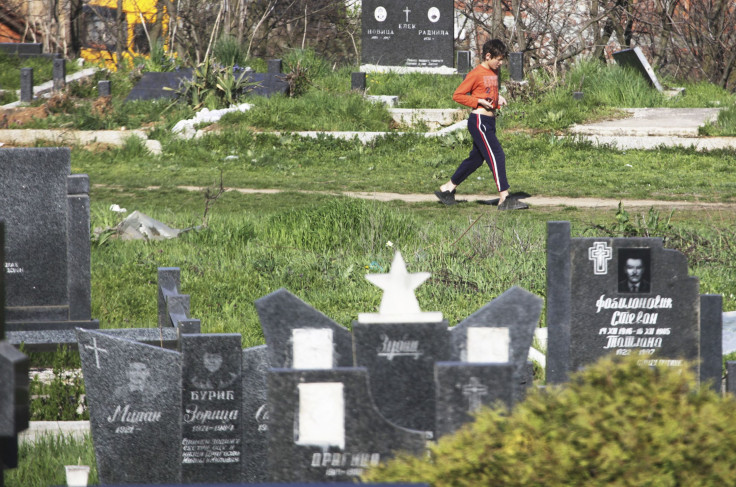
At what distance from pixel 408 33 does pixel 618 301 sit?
706 inches

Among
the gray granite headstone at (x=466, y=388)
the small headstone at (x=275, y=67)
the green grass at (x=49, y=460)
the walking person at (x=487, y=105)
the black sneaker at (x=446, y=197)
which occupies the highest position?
the small headstone at (x=275, y=67)

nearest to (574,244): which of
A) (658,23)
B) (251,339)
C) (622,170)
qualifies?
(251,339)

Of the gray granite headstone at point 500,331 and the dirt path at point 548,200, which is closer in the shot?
the gray granite headstone at point 500,331

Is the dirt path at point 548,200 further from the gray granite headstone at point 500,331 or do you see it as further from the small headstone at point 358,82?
the gray granite headstone at point 500,331

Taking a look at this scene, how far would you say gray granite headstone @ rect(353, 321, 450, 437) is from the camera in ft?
13.2

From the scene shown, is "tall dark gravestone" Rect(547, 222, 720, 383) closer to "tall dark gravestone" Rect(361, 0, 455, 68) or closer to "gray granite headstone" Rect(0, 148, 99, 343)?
"gray granite headstone" Rect(0, 148, 99, 343)

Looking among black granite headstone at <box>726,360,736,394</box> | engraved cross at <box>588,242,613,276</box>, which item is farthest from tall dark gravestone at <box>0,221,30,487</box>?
black granite headstone at <box>726,360,736,394</box>

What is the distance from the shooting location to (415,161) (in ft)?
50.9

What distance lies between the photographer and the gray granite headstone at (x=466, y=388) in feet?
11.9

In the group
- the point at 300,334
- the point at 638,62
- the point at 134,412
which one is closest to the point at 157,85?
the point at 638,62

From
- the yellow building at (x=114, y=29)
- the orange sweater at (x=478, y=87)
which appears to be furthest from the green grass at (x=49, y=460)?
the yellow building at (x=114, y=29)

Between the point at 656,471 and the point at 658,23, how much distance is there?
25.2 meters

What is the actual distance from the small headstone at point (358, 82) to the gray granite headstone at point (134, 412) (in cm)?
1538

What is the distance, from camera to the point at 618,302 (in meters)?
4.99
